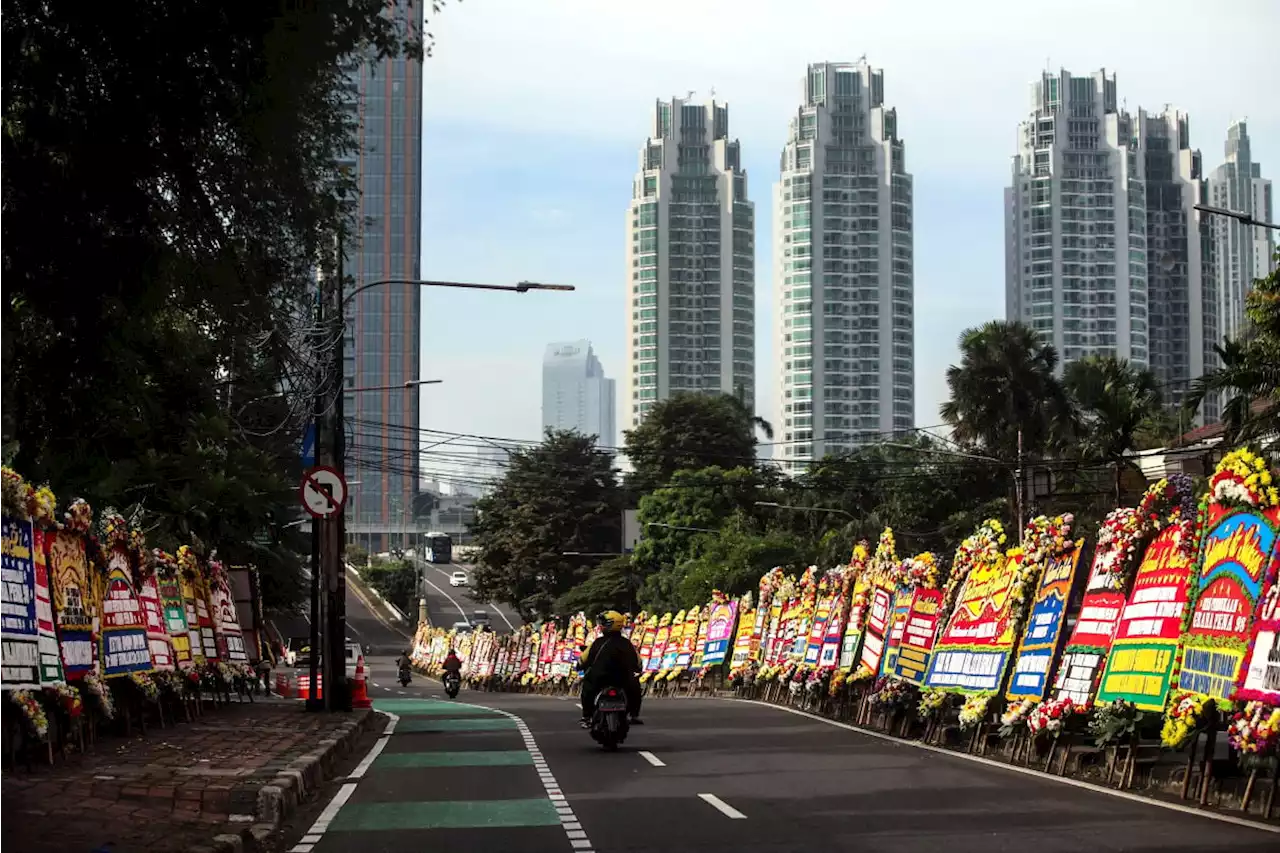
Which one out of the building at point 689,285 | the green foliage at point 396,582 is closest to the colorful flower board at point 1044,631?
the green foliage at point 396,582

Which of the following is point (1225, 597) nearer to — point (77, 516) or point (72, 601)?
point (72, 601)

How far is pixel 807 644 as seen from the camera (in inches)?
1225

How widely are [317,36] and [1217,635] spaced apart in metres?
8.73

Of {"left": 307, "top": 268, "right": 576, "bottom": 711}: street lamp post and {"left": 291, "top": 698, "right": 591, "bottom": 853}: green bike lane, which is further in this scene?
{"left": 307, "top": 268, "right": 576, "bottom": 711}: street lamp post

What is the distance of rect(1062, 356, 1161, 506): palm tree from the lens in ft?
165

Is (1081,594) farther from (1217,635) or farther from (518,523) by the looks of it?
(518,523)

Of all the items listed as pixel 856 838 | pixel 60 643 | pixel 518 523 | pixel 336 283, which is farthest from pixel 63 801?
pixel 518 523

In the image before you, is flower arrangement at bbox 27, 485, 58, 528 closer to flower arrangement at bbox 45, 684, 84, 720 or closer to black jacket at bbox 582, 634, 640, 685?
flower arrangement at bbox 45, 684, 84, 720

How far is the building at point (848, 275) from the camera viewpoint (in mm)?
162500

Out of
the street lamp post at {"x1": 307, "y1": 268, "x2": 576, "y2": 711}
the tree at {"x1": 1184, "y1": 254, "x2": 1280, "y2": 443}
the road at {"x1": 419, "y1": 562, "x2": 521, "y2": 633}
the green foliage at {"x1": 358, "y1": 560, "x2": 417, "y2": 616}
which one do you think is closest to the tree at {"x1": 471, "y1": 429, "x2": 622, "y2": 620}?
the road at {"x1": 419, "y1": 562, "x2": 521, "y2": 633}

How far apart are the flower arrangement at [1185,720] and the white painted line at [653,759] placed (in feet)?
18.1

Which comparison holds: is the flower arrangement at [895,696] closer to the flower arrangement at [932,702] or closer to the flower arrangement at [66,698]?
the flower arrangement at [932,702]

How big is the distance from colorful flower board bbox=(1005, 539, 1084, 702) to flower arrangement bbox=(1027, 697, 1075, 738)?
2.43ft

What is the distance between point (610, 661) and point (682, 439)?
225ft
